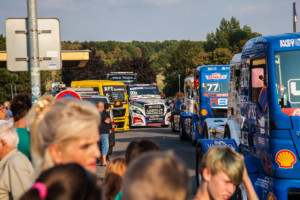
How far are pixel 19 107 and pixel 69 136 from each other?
12.0ft

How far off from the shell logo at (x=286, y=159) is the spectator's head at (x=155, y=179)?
6.22 m

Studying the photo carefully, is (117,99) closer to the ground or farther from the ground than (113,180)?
farther from the ground

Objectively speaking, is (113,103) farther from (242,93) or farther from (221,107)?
(242,93)

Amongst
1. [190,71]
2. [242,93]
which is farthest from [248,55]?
[190,71]

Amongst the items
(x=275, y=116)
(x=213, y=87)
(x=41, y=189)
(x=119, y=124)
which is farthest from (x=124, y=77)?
(x=41, y=189)

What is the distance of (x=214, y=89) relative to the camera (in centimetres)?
2006

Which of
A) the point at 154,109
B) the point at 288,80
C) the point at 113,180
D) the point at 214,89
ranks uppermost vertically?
the point at 288,80

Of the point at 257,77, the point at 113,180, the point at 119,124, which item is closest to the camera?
the point at 113,180

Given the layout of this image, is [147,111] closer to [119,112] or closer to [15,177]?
[119,112]

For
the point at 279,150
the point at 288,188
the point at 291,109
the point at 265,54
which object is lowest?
the point at 288,188

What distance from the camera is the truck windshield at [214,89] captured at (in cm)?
2005

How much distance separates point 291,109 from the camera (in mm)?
7926

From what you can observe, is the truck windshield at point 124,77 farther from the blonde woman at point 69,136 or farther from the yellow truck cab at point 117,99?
the blonde woman at point 69,136

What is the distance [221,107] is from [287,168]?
12.3 meters
